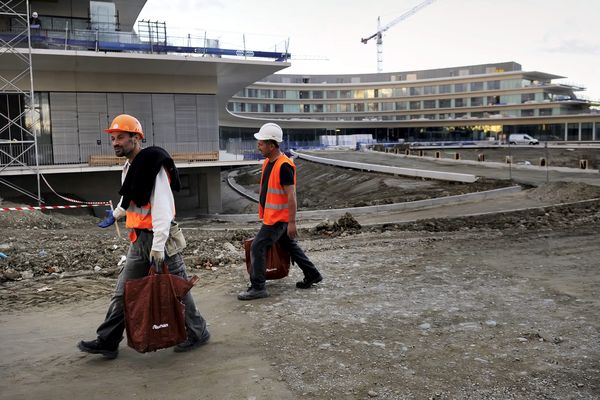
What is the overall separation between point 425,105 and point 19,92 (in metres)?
82.9

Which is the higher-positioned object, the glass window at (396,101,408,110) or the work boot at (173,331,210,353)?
the glass window at (396,101,408,110)

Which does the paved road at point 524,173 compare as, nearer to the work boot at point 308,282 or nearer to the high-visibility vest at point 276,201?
the work boot at point 308,282

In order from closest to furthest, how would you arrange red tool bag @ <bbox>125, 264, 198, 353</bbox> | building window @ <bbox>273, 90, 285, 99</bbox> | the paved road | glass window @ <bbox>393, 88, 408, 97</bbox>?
red tool bag @ <bbox>125, 264, 198, 353</bbox> → the paved road → glass window @ <bbox>393, 88, 408, 97</bbox> → building window @ <bbox>273, 90, 285, 99</bbox>

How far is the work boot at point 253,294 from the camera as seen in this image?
643cm

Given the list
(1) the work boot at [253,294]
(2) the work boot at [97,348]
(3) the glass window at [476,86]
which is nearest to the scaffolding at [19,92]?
(1) the work boot at [253,294]

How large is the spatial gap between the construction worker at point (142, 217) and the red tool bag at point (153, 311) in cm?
15

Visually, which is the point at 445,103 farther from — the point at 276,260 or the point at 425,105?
the point at 276,260

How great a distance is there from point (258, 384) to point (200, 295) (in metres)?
2.86

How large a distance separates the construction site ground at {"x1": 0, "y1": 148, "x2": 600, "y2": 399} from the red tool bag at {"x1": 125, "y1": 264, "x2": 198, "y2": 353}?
0.24m

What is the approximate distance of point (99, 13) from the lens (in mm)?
26312

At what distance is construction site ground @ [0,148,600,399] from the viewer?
4.14 metres

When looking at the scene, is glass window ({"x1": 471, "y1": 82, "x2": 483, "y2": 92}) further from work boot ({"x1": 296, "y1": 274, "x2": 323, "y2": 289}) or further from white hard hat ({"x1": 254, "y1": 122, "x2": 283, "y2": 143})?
white hard hat ({"x1": 254, "y1": 122, "x2": 283, "y2": 143})

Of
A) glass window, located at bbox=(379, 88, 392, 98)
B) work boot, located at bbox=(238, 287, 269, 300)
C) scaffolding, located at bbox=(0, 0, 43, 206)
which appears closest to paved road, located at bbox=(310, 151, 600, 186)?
work boot, located at bbox=(238, 287, 269, 300)

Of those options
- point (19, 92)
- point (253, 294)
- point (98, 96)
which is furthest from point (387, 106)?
point (253, 294)
